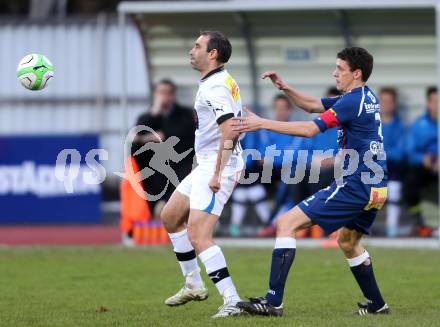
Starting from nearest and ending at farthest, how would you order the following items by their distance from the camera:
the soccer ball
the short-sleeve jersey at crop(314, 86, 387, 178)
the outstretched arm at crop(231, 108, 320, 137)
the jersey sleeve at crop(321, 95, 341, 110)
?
the outstretched arm at crop(231, 108, 320, 137) < the short-sleeve jersey at crop(314, 86, 387, 178) < the jersey sleeve at crop(321, 95, 341, 110) < the soccer ball

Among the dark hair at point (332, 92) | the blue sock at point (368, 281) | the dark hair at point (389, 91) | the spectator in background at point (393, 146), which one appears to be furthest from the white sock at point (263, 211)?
the blue sock at point (368, 281)

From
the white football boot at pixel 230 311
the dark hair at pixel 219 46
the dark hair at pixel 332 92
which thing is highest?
the dark hair at pixel 219 46

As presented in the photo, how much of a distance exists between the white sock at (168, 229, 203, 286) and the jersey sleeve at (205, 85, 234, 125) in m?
1.33

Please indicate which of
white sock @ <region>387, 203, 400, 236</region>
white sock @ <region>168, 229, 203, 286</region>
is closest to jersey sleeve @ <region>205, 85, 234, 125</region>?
white sock @ <region>168, 229, 203, 286</region>

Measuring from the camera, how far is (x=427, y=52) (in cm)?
1684

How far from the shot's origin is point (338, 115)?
8.95 metres

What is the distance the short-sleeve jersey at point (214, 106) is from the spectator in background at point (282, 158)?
281 inches

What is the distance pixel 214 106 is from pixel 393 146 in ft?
26.2

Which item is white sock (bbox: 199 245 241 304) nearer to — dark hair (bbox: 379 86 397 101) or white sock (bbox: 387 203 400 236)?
white sock (bbox: 387 203 400 236)

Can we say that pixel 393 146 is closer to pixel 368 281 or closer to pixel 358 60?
pixel 368 281

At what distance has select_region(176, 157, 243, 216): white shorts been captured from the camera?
9.35 metres

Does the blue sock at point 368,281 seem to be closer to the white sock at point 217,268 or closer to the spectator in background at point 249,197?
the white sock at point 217,268

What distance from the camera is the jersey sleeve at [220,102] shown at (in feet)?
30.0

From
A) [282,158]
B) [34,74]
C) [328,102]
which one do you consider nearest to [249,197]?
[282,158]
